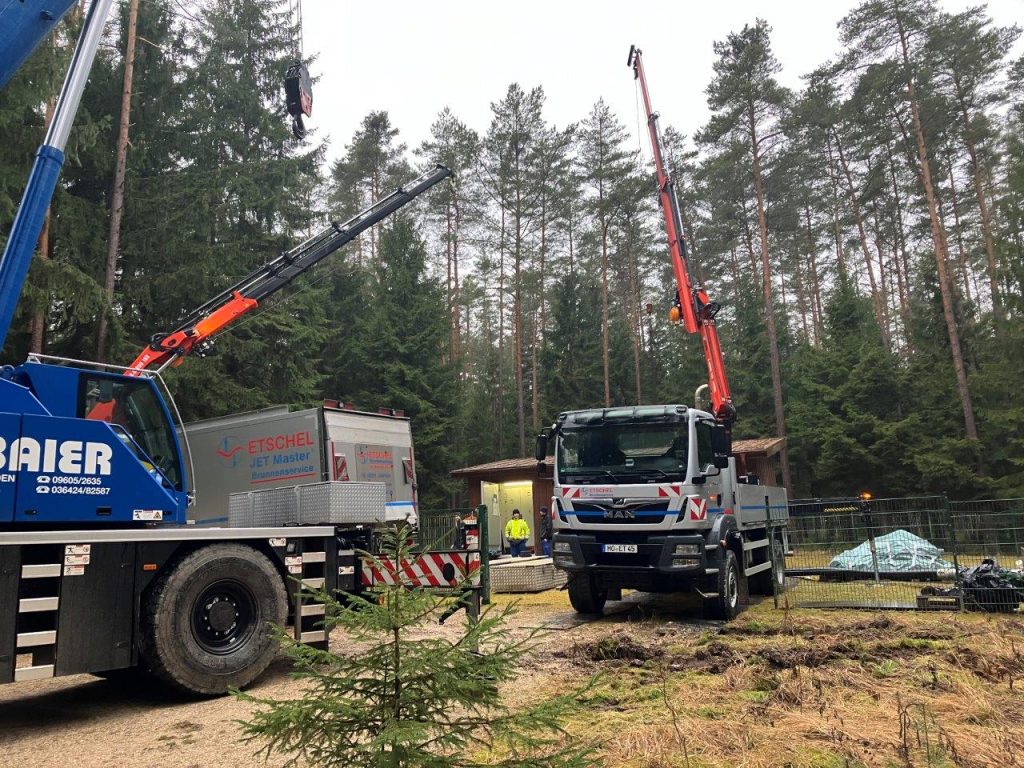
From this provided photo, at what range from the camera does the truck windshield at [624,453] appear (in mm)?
9812

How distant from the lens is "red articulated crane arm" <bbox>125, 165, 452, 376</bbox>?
1245 centimetres

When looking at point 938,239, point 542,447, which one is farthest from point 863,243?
point 542,447

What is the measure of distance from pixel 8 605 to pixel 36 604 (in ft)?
0.59

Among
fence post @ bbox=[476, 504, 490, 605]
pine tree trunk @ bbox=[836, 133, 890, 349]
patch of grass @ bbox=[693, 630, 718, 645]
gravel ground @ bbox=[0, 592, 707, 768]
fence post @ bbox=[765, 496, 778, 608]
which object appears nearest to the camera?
gravel ground @ bbox=[0, 592, 707, 768]

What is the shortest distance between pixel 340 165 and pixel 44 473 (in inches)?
1282

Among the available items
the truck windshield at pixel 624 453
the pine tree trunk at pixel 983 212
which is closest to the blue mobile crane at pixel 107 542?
the truck windshield at pixel 624 453

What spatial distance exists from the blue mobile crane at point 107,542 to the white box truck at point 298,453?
4.32 metres

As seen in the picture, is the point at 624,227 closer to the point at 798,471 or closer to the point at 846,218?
the point at 846,218

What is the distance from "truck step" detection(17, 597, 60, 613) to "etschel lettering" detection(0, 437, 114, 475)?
99 cm

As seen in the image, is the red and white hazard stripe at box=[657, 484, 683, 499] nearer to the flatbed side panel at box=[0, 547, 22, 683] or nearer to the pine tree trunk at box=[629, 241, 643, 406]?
the flatbed side panel at box=[0, 547, 22, 683]

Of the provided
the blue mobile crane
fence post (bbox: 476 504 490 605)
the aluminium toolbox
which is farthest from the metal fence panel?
the blue mobile crane

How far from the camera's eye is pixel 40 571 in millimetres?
5621

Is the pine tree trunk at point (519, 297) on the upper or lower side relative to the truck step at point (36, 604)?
upper

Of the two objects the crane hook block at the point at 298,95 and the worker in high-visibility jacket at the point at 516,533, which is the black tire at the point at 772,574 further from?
the crane hook block at the point at 298,95
